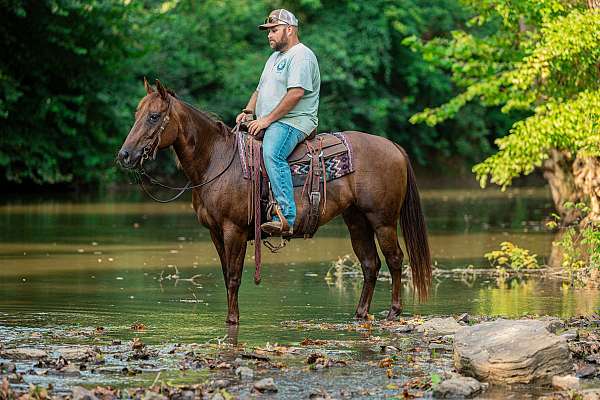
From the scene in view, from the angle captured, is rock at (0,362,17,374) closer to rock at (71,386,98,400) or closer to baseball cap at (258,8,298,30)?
rock at (71,386,98,400)

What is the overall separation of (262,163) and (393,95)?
34644mm

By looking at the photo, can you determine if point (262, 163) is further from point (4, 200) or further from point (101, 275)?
point (4, 200)

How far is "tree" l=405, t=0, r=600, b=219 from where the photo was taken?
16125 millimetres

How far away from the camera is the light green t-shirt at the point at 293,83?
11430 mm

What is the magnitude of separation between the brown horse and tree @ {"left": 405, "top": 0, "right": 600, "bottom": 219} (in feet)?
12.9

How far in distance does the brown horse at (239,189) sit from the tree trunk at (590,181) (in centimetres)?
376

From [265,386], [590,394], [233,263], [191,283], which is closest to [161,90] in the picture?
[233,263]

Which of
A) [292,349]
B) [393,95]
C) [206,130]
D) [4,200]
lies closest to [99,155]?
[4,200]

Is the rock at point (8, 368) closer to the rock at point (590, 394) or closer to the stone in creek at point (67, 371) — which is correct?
the stone in creek at point (67, 371)

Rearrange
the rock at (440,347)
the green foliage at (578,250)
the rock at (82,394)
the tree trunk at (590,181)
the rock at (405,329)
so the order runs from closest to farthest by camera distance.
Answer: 1. the rock at (82,394)
2. the rock at (440,347)
3. the rock at (405,329)
4. the green foliage at (578,250)
5. the tree trunk at (590,181)

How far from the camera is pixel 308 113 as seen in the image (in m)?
11.6

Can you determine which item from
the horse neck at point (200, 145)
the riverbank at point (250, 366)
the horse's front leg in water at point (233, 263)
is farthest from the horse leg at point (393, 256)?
the horse neck at point (200, 145)

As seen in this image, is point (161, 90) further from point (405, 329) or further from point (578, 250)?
point (578, 250)

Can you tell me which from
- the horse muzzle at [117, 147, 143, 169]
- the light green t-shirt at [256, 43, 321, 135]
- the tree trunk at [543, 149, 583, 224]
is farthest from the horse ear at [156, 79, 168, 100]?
the tree trunk at [543, 149, 583, 224]
